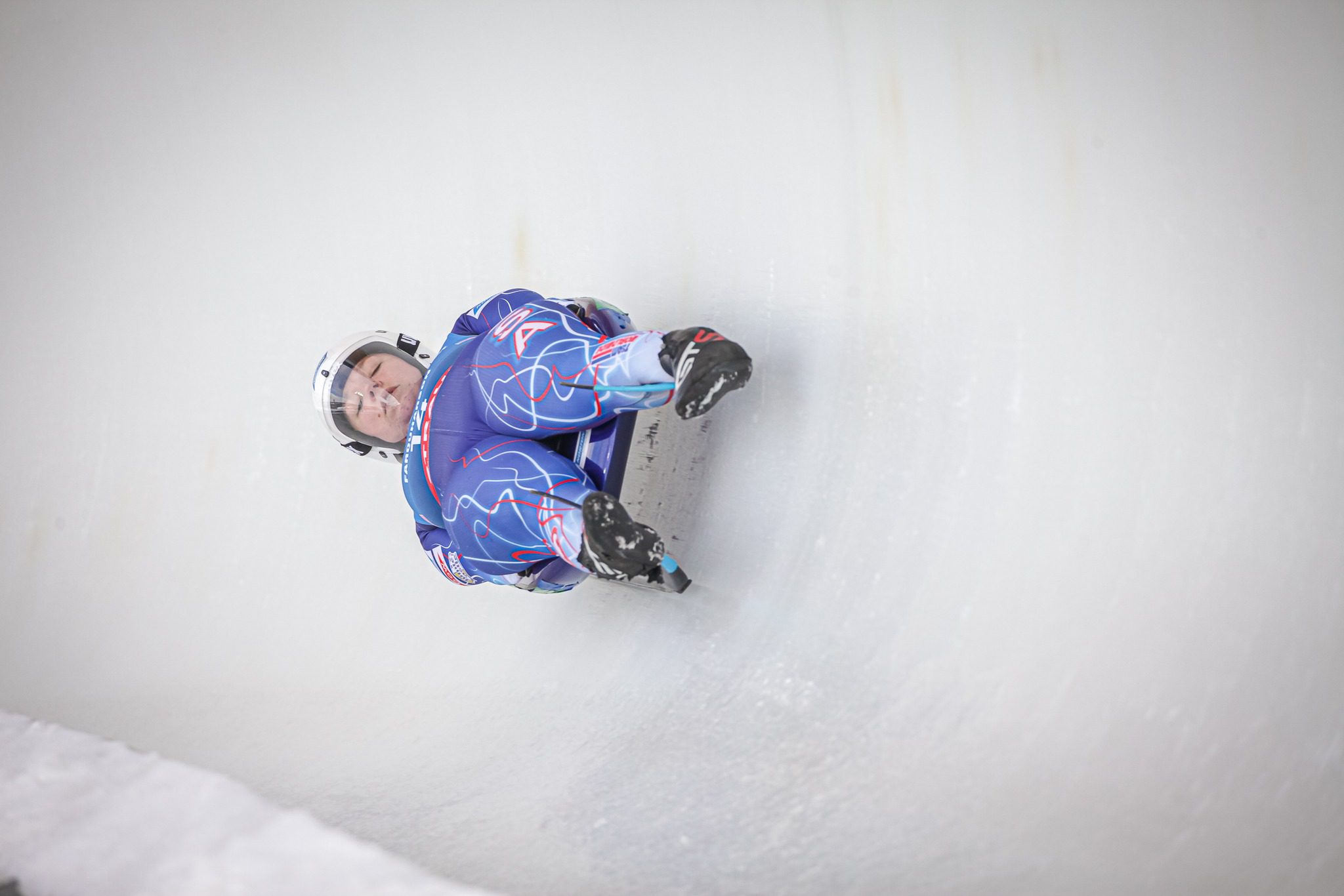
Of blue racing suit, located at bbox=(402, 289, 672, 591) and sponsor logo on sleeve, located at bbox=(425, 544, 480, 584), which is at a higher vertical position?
blue racing suit, located at bbox=(402, 289, 672, 591)

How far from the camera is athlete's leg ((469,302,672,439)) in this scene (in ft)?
5.99

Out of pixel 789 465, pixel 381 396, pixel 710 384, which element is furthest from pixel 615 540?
pixel 381 396

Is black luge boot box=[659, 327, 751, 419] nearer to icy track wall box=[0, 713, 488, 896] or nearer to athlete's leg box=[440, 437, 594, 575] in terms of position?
athlete's leg box=[440, 437, 594, 575]

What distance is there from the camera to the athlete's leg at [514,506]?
1.84 m

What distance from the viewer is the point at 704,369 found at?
5.43ft

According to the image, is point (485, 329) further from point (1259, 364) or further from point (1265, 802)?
point (1265, 802)

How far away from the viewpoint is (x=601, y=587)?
2.42m

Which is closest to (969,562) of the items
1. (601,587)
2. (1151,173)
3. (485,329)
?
(1151,173)

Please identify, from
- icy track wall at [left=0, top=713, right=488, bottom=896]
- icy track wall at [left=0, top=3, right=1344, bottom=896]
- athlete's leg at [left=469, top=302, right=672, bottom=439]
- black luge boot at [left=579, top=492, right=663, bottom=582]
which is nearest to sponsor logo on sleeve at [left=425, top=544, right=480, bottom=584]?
icy track wall at [left=0, top=3, right=1344, bottom=896]

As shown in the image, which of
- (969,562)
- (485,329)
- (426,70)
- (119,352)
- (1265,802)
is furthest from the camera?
(119,352)

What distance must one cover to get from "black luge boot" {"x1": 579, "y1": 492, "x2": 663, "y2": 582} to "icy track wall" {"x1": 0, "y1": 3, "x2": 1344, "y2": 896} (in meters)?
0.42

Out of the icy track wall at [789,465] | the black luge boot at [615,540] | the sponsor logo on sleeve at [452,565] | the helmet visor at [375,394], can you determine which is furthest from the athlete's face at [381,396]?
the black luge boot at [615,540]

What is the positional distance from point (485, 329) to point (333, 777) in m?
1.13

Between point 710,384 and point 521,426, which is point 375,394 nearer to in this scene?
point 521,426
